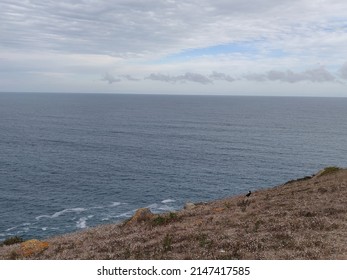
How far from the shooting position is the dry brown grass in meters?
17.3

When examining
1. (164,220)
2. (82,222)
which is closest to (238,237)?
(164,220)

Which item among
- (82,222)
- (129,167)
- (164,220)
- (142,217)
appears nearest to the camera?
(164,220)

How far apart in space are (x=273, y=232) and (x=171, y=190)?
63.9 metres

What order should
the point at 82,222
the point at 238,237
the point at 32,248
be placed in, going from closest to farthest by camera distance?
the point at 238,237
the point at 32,248
the point at 82,222

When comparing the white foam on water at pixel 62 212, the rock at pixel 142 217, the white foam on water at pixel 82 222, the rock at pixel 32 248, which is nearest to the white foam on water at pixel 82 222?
the white foam on water at pixel 82 222

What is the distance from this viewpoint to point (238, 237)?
19984 millimetres

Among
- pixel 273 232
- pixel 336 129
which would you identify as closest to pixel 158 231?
pixel 273 232

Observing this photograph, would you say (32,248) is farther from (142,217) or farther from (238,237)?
(238,237)

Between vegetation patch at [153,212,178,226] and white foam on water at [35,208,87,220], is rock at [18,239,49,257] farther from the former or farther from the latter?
white foam on water at [35,208,87,220]

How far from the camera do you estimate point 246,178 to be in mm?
93125

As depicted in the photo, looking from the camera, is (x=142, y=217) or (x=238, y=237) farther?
(x=142, y=217)

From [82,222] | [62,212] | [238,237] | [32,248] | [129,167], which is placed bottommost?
[82,222]

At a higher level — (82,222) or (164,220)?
(164,220)

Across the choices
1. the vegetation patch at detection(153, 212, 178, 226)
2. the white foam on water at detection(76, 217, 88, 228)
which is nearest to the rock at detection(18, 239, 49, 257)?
the vegetation patch at detection(153, 212, 178, 226)
